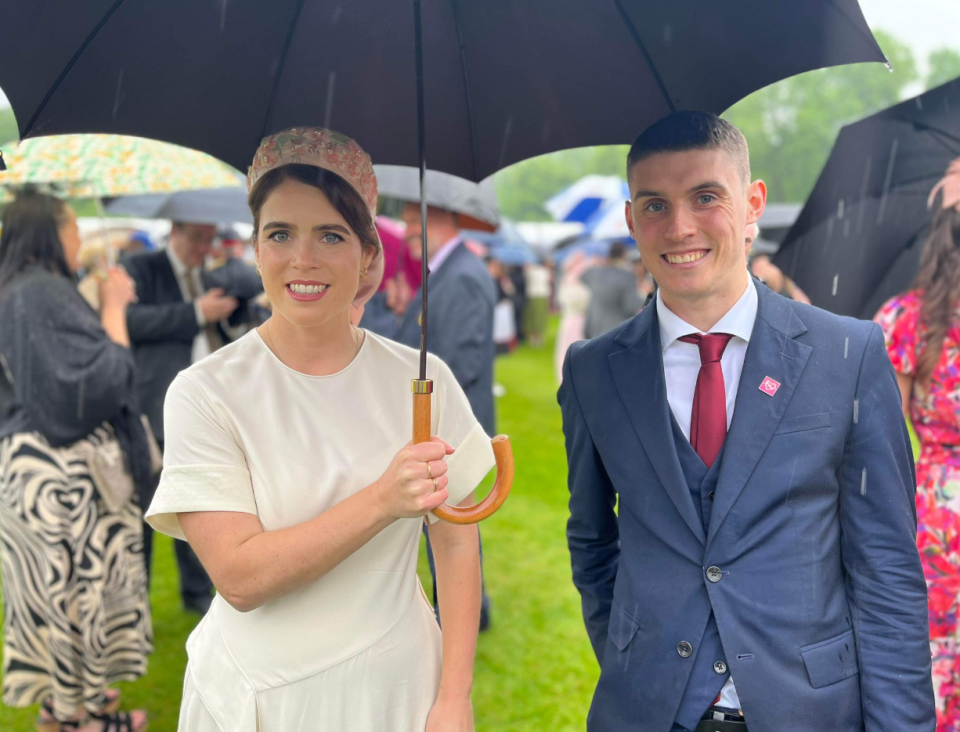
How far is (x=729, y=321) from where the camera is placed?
200 centimetres

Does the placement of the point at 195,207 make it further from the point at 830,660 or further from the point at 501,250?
the point at 501,250

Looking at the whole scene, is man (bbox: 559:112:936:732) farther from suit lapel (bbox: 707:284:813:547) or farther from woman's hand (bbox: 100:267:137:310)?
woman's hand (bbox: 100:267:137:310)

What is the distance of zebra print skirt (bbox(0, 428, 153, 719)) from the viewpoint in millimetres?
3887

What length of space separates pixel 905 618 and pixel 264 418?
1517 mm

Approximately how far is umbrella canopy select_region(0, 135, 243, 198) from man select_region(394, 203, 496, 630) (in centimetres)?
128

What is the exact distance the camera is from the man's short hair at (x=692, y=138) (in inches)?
77.2

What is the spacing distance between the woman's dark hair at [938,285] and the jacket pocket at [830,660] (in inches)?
63.0

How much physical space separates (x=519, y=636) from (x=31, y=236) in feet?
11.7

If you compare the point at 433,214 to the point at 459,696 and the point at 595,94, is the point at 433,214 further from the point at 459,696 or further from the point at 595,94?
the point at 459,696

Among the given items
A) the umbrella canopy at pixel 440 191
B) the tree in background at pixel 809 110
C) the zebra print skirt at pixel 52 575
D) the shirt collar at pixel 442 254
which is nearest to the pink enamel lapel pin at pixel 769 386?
the umbrella canopy at pixel 440 191

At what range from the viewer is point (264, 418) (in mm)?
1854

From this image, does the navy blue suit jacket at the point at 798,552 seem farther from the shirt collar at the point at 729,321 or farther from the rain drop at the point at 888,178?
the rain drop at the point at 888,178

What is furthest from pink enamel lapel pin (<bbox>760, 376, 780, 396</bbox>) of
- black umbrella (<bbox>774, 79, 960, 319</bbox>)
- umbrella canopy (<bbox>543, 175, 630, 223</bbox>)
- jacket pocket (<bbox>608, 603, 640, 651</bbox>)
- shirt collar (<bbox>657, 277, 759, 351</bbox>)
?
umbrella canopy (<bbox>543, 175, 630, 223</bbox>)

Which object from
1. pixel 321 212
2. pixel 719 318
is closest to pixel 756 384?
pixel 719 318
